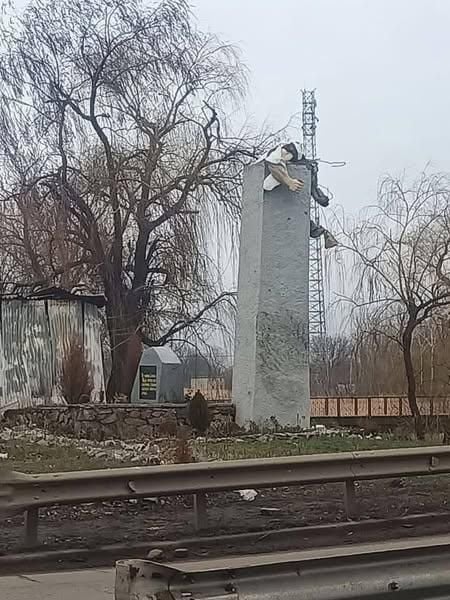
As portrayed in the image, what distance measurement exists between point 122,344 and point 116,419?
5.16 meters

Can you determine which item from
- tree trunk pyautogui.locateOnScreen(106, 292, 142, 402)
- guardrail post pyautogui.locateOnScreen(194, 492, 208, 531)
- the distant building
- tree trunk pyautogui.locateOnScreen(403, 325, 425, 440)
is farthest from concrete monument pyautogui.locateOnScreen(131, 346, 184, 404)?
guardrail post pyautogui.locateOnScreen(194, 492, 208, 531)

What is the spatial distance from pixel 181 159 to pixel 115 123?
1.84 metres

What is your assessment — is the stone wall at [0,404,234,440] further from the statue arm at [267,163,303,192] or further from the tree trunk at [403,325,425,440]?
the statue arm at [267,163,303,192]

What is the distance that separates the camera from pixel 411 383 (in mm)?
19938

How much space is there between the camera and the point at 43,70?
23.4 meters

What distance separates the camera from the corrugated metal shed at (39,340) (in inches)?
889

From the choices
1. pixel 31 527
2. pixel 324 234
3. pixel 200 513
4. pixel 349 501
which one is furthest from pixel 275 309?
pixel 31 527

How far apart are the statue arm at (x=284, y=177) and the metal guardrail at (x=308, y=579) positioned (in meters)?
15.6

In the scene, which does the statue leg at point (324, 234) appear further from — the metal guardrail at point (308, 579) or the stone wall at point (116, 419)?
the metal guardrail at point (308, 579)

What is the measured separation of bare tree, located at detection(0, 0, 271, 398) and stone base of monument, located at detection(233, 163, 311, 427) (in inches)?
151

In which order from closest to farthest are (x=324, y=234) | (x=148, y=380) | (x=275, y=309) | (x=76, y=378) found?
→ (x=275, y=309), (x=76, y=378), (x=324, y=234), (x=148, y=380)

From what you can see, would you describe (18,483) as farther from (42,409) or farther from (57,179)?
(57,179)

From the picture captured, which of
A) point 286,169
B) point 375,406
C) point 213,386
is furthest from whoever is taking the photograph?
point 213,386

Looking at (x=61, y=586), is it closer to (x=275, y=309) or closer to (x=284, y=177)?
(x=275, y=309)
